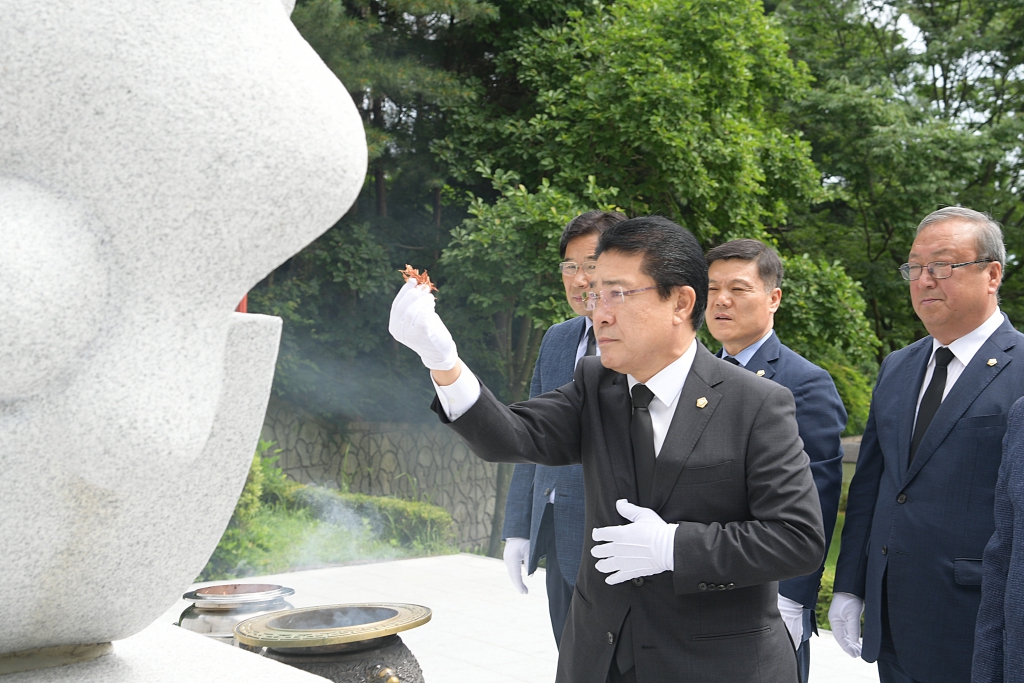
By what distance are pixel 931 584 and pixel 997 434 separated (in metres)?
0.43

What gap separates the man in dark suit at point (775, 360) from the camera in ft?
9.98

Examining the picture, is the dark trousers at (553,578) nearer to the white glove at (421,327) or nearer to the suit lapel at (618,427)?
the suit lapel at (618,427)

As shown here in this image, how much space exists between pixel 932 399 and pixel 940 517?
354 millimetres

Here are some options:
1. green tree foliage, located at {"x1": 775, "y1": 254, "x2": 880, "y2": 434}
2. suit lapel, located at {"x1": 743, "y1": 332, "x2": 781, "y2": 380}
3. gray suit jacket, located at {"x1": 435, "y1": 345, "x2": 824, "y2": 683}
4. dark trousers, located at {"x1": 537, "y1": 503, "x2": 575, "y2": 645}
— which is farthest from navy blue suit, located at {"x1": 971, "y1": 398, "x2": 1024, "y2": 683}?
green tree foliage, located at {"x1": 775, "y1": 254, "x2": 880, "y2": 434}

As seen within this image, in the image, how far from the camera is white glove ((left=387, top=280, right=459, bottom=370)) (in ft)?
6.41

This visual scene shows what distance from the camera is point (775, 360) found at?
3279mm

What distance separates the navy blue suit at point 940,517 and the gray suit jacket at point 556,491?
0.91 m

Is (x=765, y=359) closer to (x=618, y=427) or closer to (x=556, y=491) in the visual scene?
(x=556, y=491)

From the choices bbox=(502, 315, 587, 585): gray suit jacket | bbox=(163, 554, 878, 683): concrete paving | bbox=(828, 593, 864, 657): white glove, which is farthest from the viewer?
bbox=(163, 554, 878, 683): concrete paving

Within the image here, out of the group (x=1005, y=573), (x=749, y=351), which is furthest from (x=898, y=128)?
(x=1005, y=573)

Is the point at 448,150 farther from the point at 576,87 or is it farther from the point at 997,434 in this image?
the point at 997,434

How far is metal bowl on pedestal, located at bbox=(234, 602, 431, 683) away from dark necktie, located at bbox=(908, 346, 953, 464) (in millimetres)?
1555

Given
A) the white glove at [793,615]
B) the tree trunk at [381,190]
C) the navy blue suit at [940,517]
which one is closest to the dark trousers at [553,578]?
the white glove at [793,615]

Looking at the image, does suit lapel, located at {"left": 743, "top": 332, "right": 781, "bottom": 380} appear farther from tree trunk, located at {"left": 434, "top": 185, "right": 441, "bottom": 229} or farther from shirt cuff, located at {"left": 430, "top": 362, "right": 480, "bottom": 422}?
tree trunk, located at {"left": 434, "top": 185, "right": 441, "bottom": 229}
